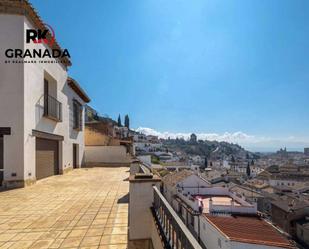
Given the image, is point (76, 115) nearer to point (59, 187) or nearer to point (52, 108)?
point (52, 108)

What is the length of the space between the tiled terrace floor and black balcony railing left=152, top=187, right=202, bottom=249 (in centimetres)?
79

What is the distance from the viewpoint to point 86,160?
737 inches

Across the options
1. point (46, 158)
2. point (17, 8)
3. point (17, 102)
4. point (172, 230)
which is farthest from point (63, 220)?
point (17, 8)

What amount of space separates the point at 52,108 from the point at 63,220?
7377 mm

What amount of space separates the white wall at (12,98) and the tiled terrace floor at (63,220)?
108 cm

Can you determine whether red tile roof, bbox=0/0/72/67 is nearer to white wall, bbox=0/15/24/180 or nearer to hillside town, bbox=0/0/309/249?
hillside town, bbox=0/0/309/249

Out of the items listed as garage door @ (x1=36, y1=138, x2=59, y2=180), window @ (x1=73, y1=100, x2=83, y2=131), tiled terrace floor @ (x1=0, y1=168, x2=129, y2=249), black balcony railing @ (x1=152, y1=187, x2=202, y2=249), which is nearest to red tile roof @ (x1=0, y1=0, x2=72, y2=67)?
garage door @ (x1=36, y1=138, x2=59, y2=180)

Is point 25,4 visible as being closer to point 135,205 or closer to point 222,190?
point 135,205

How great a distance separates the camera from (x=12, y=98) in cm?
767

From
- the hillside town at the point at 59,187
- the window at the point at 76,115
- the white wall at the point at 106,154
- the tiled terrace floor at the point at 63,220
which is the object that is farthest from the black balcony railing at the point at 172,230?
the white wall at the point at 106,154

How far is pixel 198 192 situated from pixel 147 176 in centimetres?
2531

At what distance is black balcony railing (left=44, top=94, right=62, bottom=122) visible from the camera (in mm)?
9922

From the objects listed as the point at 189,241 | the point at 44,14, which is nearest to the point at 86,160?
the point at 44,14

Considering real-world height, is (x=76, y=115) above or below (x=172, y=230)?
above
